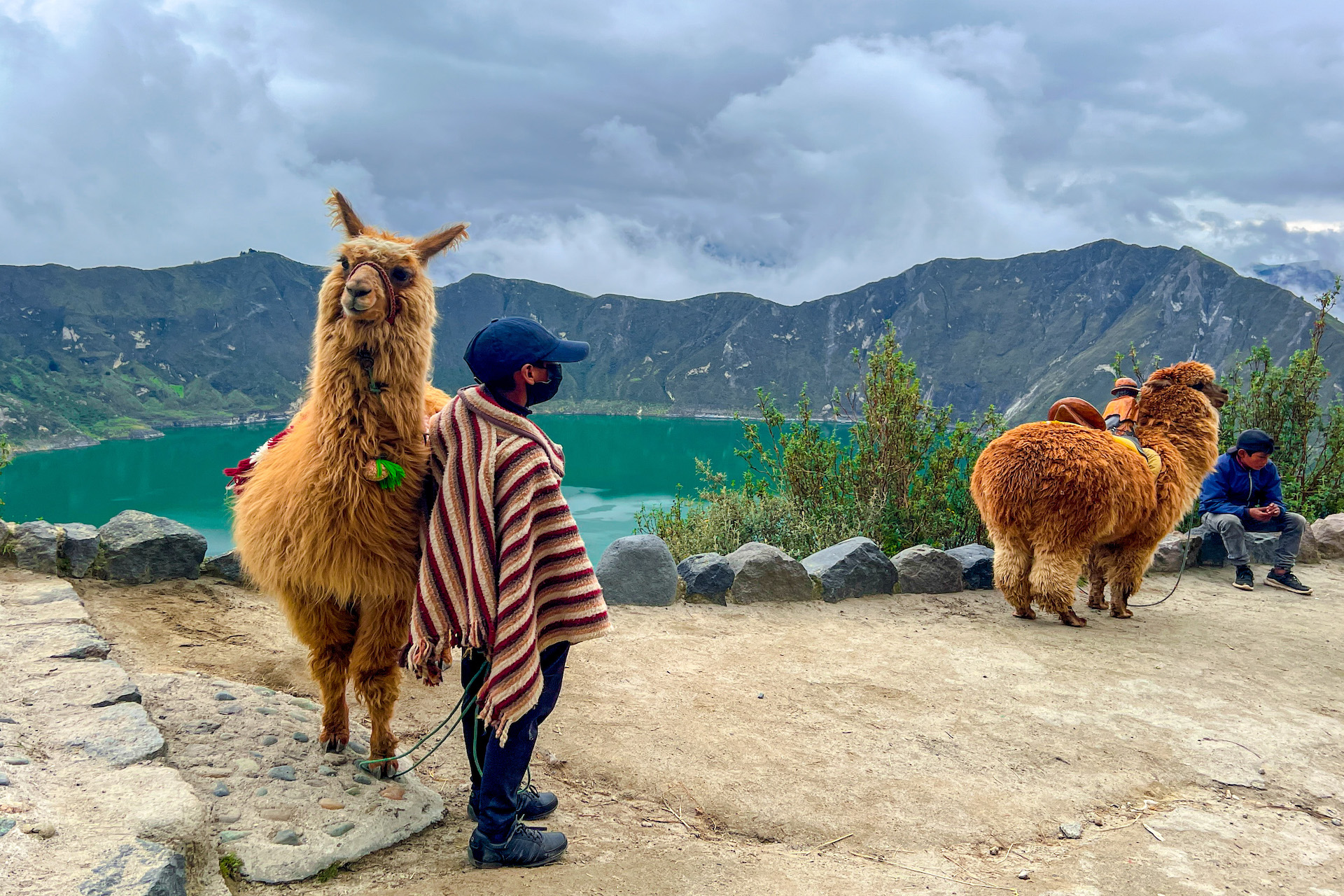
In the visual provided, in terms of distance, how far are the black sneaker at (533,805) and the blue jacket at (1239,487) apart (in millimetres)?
6851

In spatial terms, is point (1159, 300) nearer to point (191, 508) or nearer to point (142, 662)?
point (191, 508)

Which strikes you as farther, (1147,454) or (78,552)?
(1147,454)

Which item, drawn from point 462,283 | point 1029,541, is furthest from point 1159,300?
point 1029,541

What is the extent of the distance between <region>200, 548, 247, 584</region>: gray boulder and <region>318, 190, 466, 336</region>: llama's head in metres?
3.38

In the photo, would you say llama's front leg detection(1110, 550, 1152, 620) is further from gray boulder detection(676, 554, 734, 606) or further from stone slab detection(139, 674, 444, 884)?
stone slab detection(139, 674, 444, 884)

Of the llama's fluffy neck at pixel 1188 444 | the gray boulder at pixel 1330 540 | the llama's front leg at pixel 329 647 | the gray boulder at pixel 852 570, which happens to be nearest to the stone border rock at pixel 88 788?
the llama's front leg at pixel 329 647

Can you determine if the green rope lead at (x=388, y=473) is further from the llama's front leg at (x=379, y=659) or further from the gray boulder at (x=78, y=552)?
the gray boulder at (x=78, y=552)

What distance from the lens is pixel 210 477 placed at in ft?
135

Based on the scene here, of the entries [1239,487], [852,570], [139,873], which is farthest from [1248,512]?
[139,873]

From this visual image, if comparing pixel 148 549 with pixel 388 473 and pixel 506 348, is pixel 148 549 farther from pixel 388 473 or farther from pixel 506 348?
pixel 506 348

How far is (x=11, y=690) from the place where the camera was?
304cm

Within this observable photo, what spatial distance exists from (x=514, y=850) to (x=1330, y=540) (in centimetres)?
960

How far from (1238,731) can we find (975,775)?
1.65 m

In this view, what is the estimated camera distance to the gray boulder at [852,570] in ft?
21.0
